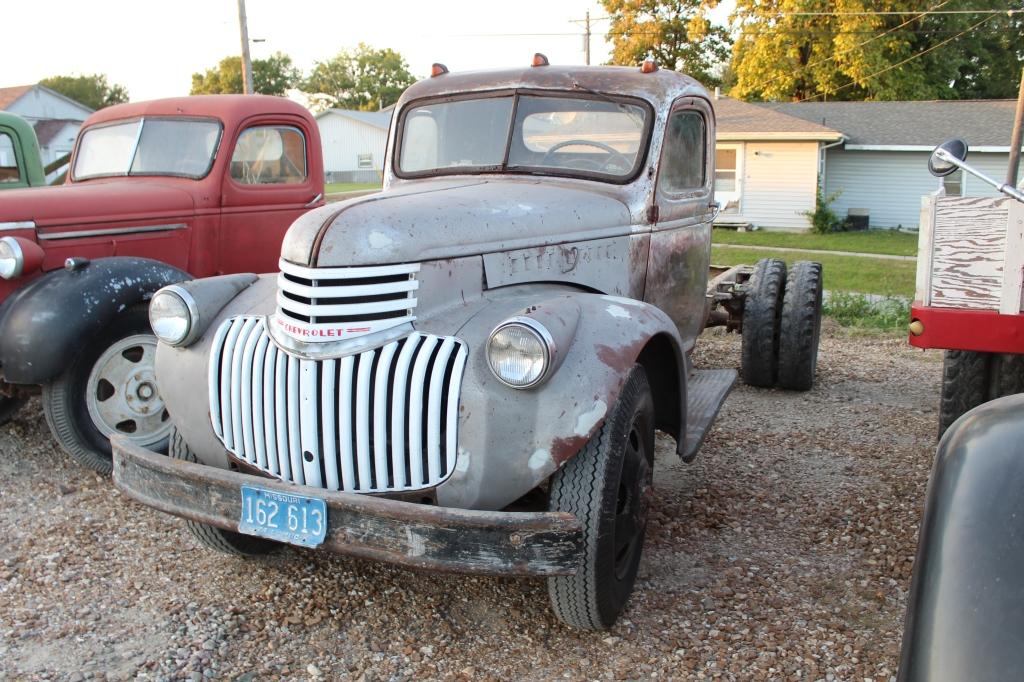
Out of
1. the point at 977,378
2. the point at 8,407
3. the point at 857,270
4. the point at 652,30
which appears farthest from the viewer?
the point at 652,30

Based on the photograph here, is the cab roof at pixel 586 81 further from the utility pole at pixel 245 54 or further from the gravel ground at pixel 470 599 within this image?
the utility pole at pixel 245 54

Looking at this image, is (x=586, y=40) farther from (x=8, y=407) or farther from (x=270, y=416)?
(x=270, y=416)

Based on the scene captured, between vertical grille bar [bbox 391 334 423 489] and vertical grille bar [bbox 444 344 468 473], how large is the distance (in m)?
0.14

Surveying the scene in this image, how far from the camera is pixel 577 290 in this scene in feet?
12.5

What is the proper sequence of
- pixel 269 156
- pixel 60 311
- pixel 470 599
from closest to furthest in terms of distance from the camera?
pixel 470 599 < pixel 60 311 < pixel 269 156

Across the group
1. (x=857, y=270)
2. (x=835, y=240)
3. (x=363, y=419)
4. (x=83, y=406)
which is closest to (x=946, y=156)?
(x=363, y=419)

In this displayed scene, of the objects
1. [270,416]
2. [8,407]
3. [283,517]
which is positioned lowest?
[8,407]

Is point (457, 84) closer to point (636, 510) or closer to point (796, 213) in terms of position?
point (636, 510)

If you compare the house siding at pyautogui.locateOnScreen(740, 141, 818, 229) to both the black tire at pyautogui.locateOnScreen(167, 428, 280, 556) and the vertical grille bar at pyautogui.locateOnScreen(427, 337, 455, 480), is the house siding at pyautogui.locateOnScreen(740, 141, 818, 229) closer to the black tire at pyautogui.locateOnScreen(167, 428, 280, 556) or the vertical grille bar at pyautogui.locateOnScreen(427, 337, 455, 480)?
the black tire at pyautogui.locateOnScreen(167, 428, 280, 556)

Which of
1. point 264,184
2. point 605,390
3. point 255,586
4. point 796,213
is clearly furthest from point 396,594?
point 796,213

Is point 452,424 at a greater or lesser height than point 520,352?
lesser

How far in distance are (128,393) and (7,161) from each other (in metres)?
3.15

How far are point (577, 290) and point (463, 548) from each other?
1.47 m

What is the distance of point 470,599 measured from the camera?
3467mm
